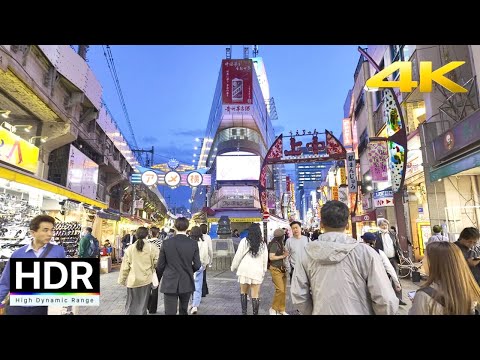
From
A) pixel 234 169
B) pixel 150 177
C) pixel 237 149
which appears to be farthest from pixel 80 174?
pixel 237 149

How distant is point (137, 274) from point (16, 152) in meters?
7.42

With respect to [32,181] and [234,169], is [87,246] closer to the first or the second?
[32,181]

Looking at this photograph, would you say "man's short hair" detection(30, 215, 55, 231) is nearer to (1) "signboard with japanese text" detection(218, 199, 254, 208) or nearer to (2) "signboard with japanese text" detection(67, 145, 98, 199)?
(2) "signboard with japanese text" detection(67, 145, 98, 199)

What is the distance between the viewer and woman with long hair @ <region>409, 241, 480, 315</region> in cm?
197

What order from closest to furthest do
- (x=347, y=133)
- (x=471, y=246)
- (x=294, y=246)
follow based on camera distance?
1. (x=471, y=246)
2. (x=294, y=246)
3. (x=347, y=133)

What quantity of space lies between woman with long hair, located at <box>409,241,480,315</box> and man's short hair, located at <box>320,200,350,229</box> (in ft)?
2.13

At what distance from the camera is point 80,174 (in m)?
16.9

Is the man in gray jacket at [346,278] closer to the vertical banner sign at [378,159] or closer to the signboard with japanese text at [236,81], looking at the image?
the vertical banner sign at [378,159]

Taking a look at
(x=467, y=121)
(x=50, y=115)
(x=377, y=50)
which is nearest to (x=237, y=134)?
(x=377, y=50)

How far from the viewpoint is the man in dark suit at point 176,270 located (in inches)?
183

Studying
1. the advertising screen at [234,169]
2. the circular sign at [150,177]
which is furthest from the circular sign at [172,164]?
the advertising screen at [234,169]

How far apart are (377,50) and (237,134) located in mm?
25214

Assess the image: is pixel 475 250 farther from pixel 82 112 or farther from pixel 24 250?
pixel 82 112

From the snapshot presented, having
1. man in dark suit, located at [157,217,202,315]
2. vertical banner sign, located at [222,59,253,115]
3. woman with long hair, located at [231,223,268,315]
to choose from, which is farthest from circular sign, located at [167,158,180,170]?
man in dark suit, located at [157,217,202,315]
